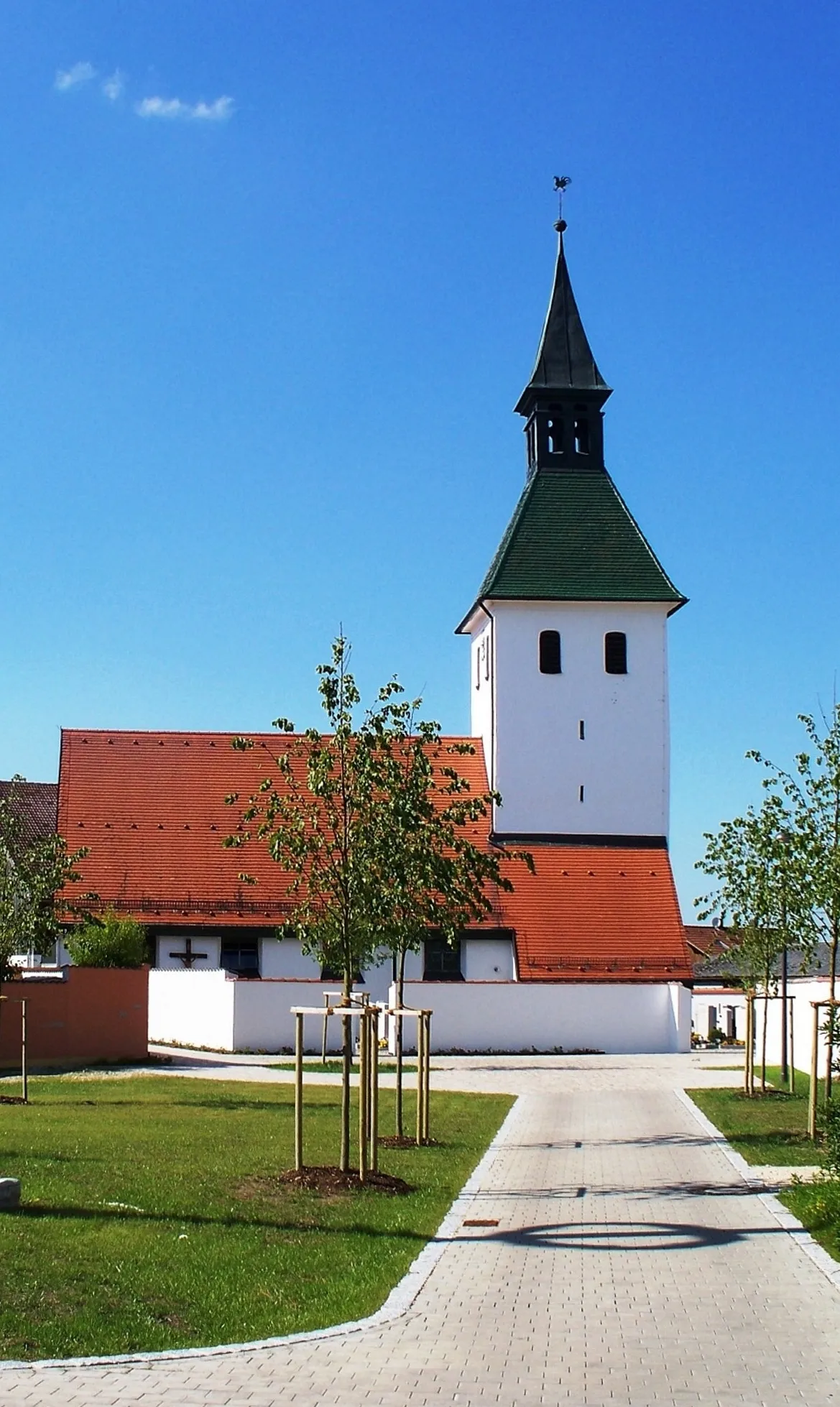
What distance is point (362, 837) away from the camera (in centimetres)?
1678

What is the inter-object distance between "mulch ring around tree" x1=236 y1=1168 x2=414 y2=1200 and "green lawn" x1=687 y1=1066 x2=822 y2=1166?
4.88 metres

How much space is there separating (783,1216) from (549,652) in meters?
38.7

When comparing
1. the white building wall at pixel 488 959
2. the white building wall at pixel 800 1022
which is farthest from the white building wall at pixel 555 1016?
the white building wall at pixel 488 959

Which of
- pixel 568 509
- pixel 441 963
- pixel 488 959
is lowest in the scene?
pixel 441 963

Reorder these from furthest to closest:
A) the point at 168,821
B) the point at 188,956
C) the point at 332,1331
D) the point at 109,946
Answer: the point at 168,821, the point at 188,956, the point at 109,946, the point at 332,1331

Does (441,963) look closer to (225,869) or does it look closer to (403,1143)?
(225,869)

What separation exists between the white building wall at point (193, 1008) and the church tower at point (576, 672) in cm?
1318

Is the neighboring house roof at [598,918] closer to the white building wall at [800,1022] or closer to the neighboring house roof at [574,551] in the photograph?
the white building wall at [800,1022]

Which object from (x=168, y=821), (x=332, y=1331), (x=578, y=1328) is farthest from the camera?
(x=168, y=821)

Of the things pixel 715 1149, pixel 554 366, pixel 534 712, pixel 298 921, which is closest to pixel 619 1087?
pixel 715 1149

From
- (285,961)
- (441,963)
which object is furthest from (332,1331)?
(441,963)

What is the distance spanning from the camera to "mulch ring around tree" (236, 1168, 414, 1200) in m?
14.3

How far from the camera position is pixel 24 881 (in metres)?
26.5

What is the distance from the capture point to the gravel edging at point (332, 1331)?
324 inches
